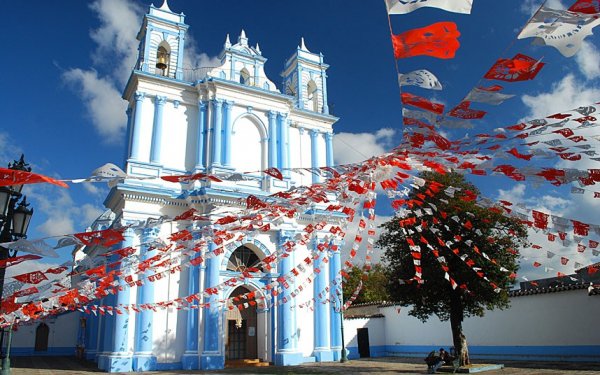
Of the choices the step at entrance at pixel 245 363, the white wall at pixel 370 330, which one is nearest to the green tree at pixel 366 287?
the white wall at pixel 370 330

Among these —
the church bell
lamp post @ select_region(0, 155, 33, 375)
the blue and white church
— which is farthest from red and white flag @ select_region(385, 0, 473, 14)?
the church bell

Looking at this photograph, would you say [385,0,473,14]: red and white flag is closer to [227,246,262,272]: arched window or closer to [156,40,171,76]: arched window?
[227,246,262,272]: arched window

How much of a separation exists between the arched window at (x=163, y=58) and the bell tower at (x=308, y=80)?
21.5ft

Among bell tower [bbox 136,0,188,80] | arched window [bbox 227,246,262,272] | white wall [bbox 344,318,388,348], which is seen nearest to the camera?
arched window [bbox 227,246,262,272]

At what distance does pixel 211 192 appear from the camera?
18219 millimetres

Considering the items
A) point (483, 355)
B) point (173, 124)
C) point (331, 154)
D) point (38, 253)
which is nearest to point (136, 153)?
point (173, 124)

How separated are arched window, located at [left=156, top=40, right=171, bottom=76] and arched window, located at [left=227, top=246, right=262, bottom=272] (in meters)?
8.82

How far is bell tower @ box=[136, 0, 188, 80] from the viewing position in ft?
67.7

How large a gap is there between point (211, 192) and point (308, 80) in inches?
370

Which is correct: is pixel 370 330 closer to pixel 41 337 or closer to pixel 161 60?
pixel 161 60

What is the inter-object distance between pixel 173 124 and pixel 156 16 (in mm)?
5269

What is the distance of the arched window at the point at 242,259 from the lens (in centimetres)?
→ 1938

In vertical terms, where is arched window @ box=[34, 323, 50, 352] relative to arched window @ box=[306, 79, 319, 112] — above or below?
below

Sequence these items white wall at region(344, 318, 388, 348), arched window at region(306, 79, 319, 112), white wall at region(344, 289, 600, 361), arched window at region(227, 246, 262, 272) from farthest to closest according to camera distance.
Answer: arched window at region(306, 79, 319, 112)
white wall at region(344, 318, 388, 348)
arched window at region(227, 246, 262, 272)
white wall at region(344, 289, 600, 361)
